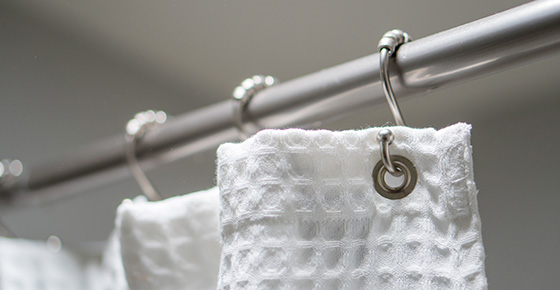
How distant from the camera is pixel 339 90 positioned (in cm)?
44

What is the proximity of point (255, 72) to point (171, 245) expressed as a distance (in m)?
0.28

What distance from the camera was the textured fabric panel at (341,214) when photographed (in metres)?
0.32

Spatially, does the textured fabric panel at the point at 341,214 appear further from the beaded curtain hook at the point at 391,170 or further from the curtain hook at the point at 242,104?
the curtain hook at the point at 242,104

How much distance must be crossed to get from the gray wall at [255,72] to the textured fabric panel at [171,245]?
0.30ft

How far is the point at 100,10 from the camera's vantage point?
63 cm

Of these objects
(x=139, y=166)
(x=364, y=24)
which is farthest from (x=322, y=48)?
(x=139, y=166)

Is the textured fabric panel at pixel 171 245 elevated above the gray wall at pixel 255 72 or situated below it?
below

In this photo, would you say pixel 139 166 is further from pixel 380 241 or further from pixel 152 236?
pixel 380 241

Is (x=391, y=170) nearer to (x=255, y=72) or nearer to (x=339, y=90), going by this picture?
(x=339, y=90)

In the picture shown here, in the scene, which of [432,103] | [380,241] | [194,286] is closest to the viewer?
[380,241]

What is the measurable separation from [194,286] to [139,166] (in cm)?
15

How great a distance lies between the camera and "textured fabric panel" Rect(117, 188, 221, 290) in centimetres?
49

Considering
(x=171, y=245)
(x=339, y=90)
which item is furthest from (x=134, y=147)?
(x=339, y=90)

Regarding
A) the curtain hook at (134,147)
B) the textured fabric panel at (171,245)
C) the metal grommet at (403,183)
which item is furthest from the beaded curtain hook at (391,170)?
the curtain hook at (134,147)
